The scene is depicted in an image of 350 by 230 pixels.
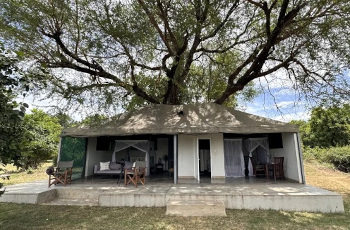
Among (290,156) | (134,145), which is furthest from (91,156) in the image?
(290,156)

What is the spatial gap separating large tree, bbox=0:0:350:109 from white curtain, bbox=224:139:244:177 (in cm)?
345

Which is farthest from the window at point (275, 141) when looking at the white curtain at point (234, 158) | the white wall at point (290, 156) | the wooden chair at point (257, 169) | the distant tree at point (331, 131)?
the distant tree at point (331, 131)

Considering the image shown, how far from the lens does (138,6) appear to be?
816 cm

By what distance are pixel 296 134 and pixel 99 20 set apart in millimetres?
8812

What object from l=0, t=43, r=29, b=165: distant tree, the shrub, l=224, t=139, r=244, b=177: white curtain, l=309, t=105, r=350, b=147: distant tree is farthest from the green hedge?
l=0, t=43, r=29, b=165: distant tree

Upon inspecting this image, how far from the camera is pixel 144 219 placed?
18.5 ft

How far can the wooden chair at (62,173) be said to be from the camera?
330 inches

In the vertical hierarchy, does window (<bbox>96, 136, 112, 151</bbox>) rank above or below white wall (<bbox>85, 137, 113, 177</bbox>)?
above

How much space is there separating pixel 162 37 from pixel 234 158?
20.9 ft

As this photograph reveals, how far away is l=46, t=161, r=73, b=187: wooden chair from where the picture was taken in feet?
27.5

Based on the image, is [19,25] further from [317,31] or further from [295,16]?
[317,31]

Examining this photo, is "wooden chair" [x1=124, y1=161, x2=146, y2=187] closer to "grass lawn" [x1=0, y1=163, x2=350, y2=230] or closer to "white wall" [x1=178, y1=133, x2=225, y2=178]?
A: "grass lawn" [x1=0, y1=163, x2=350, y2=230]

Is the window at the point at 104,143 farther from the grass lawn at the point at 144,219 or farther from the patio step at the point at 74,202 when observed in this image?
the grass lawn at the point at 144,219

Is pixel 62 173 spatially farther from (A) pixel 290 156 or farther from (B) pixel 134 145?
(A) pixel 290 156
